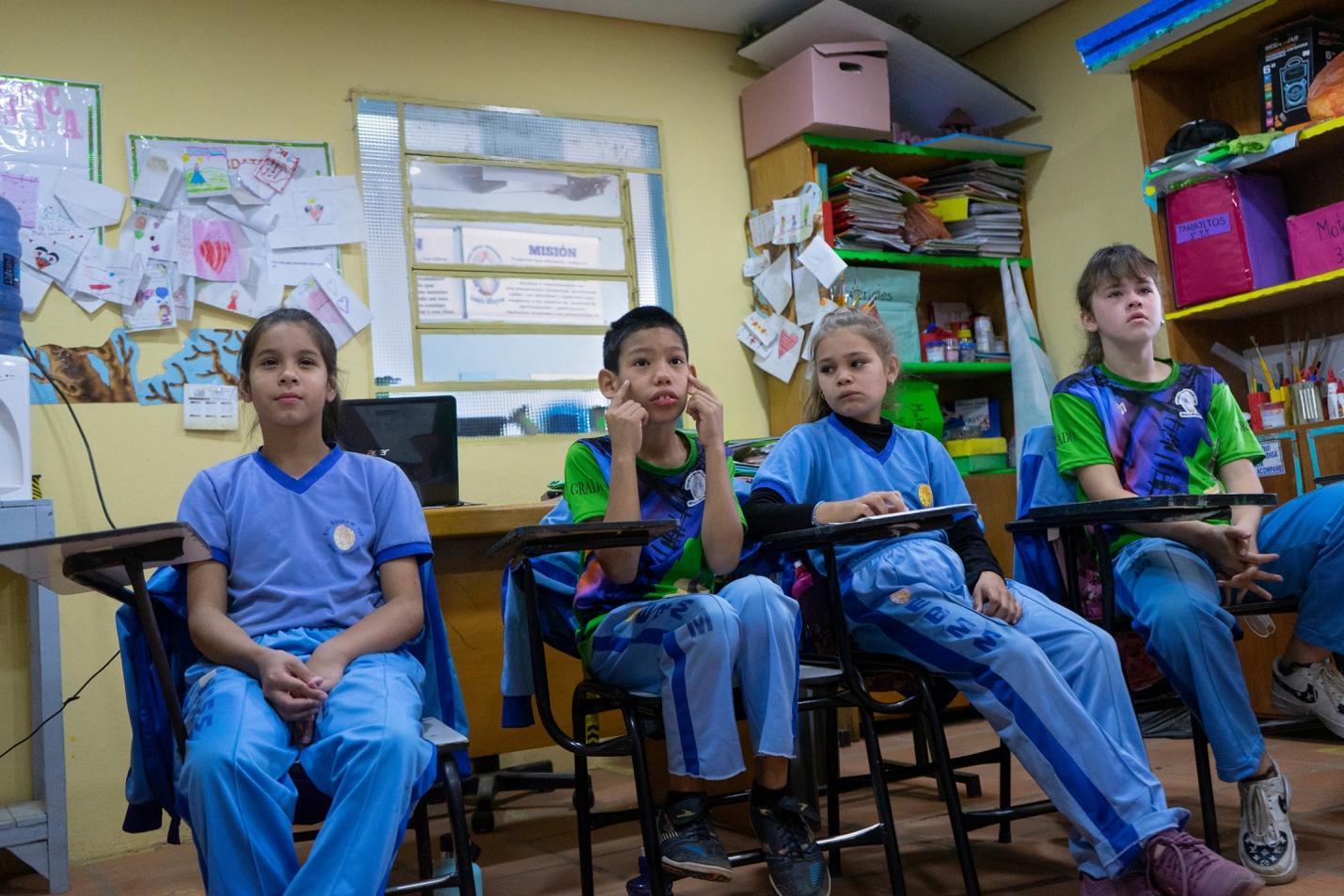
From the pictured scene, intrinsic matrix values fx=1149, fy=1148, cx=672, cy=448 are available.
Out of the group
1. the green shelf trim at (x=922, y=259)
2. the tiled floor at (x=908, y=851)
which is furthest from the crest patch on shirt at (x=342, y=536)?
the green shelf trim at (x=922, y=259)

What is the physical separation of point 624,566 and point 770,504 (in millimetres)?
292

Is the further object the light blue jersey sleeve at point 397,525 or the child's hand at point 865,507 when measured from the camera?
the child's hand at point 865,507

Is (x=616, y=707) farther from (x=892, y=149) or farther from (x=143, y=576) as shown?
(x=892, y=149)

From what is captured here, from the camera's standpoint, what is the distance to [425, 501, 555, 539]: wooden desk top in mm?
2553

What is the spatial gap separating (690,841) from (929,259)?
9.43ft

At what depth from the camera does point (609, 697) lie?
1761 millimetres

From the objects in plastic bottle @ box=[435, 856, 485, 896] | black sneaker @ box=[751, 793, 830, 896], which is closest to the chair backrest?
plastic bottle @ box=[435, 856, 485, 896]

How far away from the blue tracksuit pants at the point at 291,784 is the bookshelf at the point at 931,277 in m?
2.50

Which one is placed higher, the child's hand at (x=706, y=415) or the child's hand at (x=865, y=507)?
the child's hand at (x=706, y=415)

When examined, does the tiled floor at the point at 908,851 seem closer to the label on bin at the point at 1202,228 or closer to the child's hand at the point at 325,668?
the child's hand at the point at 325,668

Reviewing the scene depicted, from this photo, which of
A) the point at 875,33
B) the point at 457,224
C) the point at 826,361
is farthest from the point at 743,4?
the point at 826,361

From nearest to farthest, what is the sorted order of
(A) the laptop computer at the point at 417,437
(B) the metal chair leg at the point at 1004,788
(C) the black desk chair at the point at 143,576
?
1. (C) the black desk chair at the point at 143,576
2. (B) the metal chair leg at the point at 1004,788
3. (A) the laptop computer at the point at 417,437

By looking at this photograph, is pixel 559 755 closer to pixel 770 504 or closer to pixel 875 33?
pixel 770 504

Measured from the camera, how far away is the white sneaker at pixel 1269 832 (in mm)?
1816
